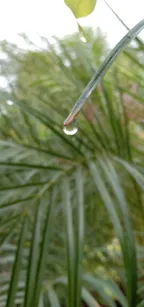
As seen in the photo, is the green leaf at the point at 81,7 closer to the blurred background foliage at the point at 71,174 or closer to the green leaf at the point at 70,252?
the blurred background foliage at the point at 71,174

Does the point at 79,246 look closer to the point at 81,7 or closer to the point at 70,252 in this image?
the point at 70,252

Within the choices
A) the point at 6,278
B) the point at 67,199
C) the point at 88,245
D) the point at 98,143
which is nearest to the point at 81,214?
the point at 67,199

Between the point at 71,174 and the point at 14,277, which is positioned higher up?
the point at 71,174

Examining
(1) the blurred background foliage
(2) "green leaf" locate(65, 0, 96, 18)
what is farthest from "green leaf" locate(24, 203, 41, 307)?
(2) "green leaf" locate(65, 0, 96, 18)

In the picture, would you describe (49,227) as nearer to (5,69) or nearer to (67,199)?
(67,199)

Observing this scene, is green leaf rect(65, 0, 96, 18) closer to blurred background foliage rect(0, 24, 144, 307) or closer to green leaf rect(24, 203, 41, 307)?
blurred background foliage rect(0, 24, 144, 307)

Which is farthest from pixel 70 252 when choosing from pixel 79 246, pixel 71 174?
pixel 71 174

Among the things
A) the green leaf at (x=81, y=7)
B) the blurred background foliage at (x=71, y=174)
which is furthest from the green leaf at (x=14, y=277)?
the green leaf at (x=81, y=7)
